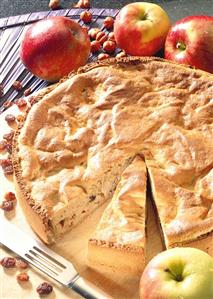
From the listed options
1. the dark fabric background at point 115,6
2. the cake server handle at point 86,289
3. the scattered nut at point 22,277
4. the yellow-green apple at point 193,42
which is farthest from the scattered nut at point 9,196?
the dark fabric background at point 115,6

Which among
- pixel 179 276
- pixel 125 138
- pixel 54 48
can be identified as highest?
pixel 54 48

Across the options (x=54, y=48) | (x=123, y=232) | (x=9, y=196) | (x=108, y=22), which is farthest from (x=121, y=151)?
(x=108, y=22)

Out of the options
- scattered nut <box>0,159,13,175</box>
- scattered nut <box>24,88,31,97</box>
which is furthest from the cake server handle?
scattered nut <box>24,88,31,97</box>

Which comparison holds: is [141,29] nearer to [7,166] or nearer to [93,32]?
[93,32]

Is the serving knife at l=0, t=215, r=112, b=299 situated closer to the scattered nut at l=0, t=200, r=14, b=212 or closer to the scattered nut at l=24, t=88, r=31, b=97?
the scattered nut at l=0, t=200, r=14, b=212

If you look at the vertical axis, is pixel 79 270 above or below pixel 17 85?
below

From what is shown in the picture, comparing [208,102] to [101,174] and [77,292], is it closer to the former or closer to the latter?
[101,174]

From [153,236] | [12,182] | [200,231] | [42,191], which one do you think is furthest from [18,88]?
[200,231]
